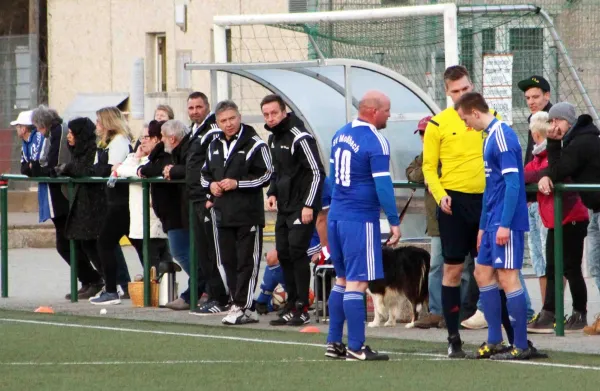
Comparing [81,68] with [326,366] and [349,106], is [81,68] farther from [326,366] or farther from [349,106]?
[326,366]

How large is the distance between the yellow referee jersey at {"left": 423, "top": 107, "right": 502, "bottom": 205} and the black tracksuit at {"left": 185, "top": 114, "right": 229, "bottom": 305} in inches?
111

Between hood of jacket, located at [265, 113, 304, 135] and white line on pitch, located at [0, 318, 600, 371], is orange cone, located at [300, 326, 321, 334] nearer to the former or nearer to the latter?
white line on pitch, located at [0, 318, 600, 371]

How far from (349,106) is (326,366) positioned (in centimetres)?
518

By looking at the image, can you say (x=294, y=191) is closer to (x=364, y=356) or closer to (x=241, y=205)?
(x=241, y=205)

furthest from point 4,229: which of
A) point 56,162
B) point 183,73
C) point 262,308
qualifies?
point 183,73

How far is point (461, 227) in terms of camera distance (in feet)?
34.6

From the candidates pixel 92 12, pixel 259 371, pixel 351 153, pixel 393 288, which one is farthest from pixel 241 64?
pixel 92 12

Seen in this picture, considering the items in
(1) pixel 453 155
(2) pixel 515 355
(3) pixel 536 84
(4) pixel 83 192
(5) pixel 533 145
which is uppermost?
(3) pixel 536 84

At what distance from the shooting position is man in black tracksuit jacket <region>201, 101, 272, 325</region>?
42.1ft

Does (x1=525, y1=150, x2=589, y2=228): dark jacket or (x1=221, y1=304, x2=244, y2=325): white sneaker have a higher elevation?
(x1=525, y1=150, x2=589, y2=228): dark jacket

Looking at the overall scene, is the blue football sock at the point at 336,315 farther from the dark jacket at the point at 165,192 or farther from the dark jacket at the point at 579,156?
the dark jacket at the point at 165,192

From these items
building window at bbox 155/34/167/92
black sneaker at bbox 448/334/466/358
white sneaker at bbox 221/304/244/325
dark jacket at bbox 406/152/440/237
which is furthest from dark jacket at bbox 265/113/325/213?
building window at bbox 155/34/167/92

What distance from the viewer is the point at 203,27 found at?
30.2 m

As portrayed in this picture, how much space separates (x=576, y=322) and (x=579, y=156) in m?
1.36
